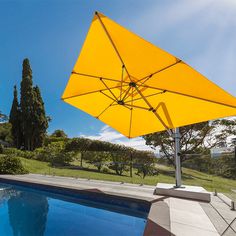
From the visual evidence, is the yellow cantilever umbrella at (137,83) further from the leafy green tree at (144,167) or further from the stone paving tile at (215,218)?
the leafy green tree at (144,167)

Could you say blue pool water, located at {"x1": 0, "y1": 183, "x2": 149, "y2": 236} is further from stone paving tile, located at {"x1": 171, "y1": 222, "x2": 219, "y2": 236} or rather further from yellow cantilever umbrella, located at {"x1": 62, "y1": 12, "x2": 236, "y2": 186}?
yellow cantilever umbrella, located at {"x1": 62, "y1": 12, "x2": 236, "y2": 186}

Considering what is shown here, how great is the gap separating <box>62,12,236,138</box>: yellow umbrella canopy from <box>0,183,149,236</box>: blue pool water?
2743 mm

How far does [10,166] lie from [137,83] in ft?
36.3

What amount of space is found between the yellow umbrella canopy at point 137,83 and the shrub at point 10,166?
8.63 m

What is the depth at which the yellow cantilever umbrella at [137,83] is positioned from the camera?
4.25m

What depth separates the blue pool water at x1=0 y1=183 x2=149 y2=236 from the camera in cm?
476

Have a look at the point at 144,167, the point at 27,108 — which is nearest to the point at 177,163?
the point at 144,167

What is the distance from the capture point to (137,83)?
5.26m

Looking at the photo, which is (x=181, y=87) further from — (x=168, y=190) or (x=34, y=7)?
(x=34, y=7)

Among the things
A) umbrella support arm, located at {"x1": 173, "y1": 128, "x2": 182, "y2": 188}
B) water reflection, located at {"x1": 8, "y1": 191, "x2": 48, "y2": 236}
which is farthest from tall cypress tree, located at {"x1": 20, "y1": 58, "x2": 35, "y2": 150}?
umbrella support arm, located at {"x1": 173, "y1": 128, "x2": 182, "y2": 188}

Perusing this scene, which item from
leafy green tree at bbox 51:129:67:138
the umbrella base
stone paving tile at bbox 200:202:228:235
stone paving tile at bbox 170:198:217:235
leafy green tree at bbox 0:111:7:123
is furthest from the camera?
leafy green tree at bbox 51:129:67:138

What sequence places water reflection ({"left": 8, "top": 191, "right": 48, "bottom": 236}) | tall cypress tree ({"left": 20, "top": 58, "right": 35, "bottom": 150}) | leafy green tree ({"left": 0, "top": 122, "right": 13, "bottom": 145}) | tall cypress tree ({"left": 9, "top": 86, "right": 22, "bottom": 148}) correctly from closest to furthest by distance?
1. water reflection ({"left": 8, "top": 191, "right": 48, "bottom": 236})
2. tall cypress tree ({"left": 20, "top": 58, "right": 35, "bottom": 150})
3. tall cypress tree ({"left": 9, "top": 86, "right": 22, "bottom": 148})
4. leafy green tree ({"left": 0, "top": 122, "right": 13, "bottom": 145})

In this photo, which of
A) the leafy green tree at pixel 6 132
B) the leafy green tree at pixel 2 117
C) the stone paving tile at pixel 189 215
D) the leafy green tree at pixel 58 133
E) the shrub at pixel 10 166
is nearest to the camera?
the stone paving tile at pixel 189 215

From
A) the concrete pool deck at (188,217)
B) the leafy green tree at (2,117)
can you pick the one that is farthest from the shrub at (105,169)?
the leafy green tree at (2,117)
